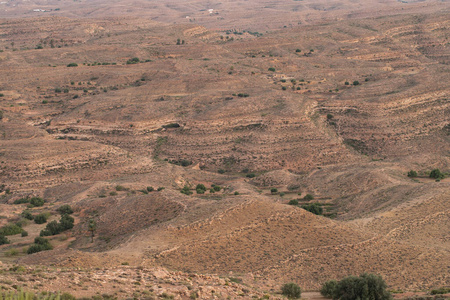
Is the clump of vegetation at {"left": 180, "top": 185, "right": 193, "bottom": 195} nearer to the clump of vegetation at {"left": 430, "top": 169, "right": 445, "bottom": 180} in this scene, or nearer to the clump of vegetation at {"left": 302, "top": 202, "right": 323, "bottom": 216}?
the clump of vegetation at {"left": 302, "top": 202, "right": 323, "bottom": 216}

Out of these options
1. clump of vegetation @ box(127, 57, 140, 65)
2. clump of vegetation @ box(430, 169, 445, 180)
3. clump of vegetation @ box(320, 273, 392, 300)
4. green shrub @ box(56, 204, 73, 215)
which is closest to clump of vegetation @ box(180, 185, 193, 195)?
green shrub @ box(56, 204, 73, 215)

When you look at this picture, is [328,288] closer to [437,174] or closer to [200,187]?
[200,187]

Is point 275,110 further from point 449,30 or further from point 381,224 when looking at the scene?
point 449,30

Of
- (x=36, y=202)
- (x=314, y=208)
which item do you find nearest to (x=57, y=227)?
(x=36, y=202)

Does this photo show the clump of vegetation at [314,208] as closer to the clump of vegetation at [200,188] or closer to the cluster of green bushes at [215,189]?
the cluster of green bushes at [215,189]

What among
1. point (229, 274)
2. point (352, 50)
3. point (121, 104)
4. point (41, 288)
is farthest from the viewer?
point (352, 50)

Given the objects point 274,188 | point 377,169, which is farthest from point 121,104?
point 377,169
